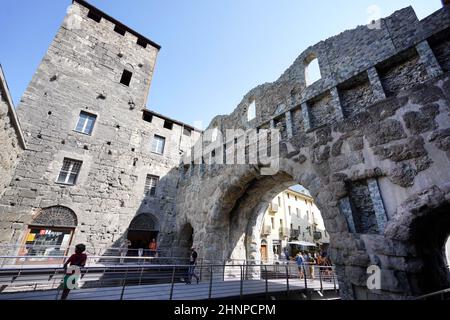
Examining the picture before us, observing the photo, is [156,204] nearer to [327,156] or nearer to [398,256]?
[327,156]

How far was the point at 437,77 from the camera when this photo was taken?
3.51 m

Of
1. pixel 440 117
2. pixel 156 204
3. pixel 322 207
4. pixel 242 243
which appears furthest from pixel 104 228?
pixel 440 117

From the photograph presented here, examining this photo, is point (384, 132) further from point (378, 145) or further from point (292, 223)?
point (292, 223)

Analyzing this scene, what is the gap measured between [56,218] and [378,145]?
1134cm

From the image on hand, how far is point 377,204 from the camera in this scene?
143 inches

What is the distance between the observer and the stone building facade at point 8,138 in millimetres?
5480

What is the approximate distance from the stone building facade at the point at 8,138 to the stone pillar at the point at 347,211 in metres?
8.34

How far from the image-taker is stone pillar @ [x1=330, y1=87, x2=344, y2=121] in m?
4.72

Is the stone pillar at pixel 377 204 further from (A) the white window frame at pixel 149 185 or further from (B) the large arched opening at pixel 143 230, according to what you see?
(A) the white window frame at pixel 149 185

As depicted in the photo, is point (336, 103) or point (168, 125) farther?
point (168, 125)

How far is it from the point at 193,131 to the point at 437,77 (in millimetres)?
12035

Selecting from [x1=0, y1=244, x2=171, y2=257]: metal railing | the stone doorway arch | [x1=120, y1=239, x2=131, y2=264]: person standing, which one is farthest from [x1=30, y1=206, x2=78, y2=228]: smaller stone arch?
the stone doorway arch

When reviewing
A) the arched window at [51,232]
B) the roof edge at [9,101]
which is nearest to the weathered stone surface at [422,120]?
the roof edge at [9,101]

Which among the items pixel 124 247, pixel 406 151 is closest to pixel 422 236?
pixel 406 151
